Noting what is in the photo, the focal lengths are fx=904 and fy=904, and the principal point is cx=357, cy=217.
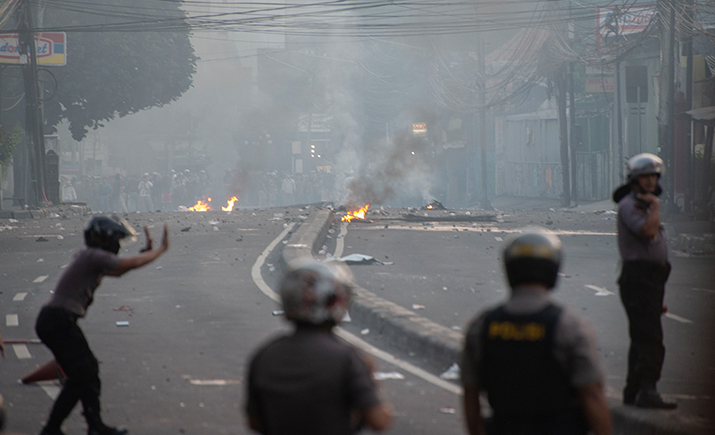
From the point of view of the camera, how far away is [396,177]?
4044 centimetres

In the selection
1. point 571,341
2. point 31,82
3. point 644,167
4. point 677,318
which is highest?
point 31,82

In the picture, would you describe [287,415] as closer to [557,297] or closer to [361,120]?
[557,297]

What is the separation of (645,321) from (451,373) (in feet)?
6.40

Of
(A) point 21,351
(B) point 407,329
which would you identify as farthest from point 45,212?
(B) point 407,329

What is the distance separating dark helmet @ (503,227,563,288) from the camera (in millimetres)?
2982

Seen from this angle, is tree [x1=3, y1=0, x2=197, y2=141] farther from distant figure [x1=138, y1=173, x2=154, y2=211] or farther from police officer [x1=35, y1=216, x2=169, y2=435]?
police officer [x1=35, y1=216, x2=169, y2=435]

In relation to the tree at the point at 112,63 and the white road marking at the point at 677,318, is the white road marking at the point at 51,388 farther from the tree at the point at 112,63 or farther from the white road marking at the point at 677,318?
the tree at the point at 112,63

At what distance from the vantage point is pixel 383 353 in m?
7.87

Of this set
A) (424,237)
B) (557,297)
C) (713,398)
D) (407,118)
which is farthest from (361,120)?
(713,398)

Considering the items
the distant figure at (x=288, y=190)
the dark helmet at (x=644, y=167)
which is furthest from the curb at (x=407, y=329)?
the distant figure at (x=288, y=190)

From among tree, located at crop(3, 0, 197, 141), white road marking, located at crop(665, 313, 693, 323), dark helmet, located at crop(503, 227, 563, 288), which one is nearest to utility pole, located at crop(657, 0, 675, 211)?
white road marking, located at crop(665, 313, 693, 323)

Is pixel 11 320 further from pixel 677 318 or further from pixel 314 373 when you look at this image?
pixel 314 373

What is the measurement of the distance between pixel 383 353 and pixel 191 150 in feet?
258

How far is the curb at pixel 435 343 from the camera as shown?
502 centimetres
